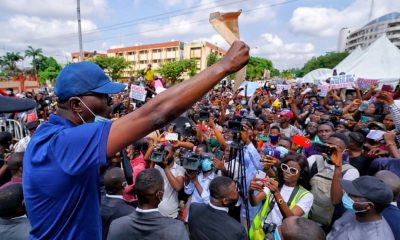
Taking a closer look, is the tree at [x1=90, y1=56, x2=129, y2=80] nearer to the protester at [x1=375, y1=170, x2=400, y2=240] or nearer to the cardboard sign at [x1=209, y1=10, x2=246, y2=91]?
the protester at [x1=375, y1=170, x2=400, y2=240]

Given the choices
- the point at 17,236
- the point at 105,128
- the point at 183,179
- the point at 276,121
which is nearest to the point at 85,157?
the point at 105,128

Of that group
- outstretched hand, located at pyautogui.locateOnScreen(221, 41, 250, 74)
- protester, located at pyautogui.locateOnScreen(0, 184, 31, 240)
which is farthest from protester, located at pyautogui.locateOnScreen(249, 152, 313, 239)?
protester, located at pyautogui.locateOnScreen(0, 184, 31, 240)

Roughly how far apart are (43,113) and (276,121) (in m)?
8.31

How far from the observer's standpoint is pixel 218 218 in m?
2.41

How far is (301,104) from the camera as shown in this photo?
364 inches

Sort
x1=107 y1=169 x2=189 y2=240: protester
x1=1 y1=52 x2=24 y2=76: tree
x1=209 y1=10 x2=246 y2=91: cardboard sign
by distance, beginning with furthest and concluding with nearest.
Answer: x1=1 y1=52 x2=24 y2=76: tree < x1=107 y1=169 x2=189 y2=240: protester < x1=209 y1=10 x2=246 y2=91: cardboard sign

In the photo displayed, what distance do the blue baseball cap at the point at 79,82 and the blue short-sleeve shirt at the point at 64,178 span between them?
0.13 meters

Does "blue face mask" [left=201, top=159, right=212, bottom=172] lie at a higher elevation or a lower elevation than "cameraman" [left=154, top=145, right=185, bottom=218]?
higher

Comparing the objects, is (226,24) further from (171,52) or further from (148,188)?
(171,52)

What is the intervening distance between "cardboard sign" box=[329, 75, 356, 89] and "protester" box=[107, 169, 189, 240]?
29.6ft

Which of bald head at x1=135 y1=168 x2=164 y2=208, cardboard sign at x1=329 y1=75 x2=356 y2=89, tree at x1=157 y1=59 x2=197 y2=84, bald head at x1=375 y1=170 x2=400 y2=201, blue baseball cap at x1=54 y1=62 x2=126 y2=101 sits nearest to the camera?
blue baseball cap at x1=54 y1=62 x2=126 y2=101

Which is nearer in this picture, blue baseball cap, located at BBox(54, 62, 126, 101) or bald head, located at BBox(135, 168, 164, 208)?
blue baseball cap, located at BBox(54, 62, 126, 101)

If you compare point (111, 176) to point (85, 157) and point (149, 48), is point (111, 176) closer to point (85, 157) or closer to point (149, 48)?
point (85, 157)

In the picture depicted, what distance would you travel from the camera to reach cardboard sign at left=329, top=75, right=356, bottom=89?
9241 mm
